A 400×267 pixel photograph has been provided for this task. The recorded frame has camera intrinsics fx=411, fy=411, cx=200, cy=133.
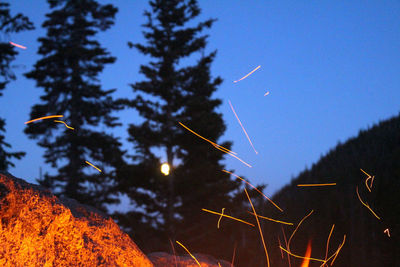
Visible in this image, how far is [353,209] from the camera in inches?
323

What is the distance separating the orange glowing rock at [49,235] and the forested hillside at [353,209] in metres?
4.37

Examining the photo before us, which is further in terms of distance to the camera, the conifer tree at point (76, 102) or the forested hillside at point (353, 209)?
the conifer tree at point (76, 102)

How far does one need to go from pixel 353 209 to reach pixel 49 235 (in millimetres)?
6034

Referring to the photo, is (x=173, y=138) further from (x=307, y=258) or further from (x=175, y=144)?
(x=307, y=258)

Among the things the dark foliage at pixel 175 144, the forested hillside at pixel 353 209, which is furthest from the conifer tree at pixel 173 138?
the forested hillside at pixel 353 209

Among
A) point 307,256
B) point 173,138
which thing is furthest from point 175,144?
point 307,256

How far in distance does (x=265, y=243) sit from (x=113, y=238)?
512 cm

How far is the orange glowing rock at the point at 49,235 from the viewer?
404 centimetres

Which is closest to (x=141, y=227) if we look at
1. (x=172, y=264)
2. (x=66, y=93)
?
(x=66, y=93)

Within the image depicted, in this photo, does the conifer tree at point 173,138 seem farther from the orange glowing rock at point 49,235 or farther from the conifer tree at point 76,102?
the orange glowing rock at point 49,235

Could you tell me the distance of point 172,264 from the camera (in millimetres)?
5812

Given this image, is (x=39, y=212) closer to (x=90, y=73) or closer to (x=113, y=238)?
(x=113, y=238)

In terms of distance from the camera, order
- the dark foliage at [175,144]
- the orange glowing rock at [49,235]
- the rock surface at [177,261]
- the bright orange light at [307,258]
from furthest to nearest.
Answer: the dark foliage at [175,144] → the bright orange light at [307,258] → the rock surface at [177,261] → the orange glowing rock at [49,235]

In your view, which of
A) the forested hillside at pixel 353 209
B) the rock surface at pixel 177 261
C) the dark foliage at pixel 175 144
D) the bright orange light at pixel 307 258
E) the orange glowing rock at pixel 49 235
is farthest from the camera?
the dark foliage at pixel 175 144
